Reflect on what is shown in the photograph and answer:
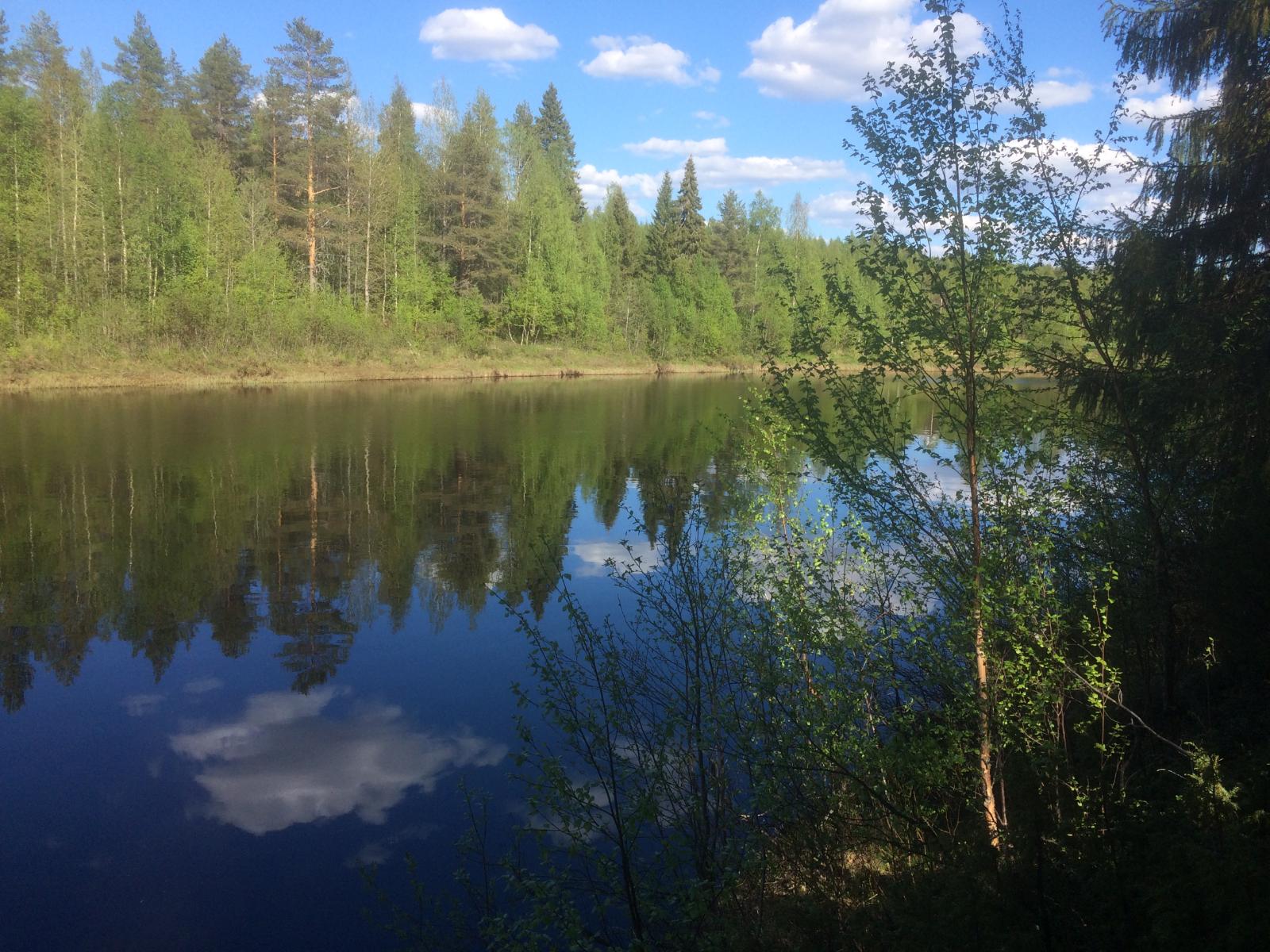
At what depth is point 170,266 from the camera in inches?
1710

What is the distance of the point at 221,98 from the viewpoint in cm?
5344

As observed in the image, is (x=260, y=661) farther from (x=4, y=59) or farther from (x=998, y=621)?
(x=4, y=59)

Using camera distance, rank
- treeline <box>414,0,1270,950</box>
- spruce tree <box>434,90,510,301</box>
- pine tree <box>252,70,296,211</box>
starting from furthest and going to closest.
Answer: spruce tree <box>434,90,510,301</box> < pine tree <box>252,70,296,211</box> < treeline <box>414,0,1270,950</box>

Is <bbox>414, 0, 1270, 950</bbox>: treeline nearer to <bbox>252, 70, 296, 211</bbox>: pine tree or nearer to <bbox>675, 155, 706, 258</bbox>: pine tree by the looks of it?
<bbox>252, 70, 296, 211</bbox>: pine tree

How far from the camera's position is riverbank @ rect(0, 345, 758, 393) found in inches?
1444

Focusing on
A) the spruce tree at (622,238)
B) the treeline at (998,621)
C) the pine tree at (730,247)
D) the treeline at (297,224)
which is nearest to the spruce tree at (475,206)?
the treeline at (297,224)

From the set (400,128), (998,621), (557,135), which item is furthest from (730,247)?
(998,621)

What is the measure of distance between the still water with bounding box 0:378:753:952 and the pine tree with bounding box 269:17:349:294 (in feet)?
95.9

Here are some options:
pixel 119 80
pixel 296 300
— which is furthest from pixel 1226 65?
pixel 119 80

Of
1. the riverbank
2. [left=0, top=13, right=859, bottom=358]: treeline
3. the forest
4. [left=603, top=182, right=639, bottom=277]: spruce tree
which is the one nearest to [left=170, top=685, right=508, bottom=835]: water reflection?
the forest

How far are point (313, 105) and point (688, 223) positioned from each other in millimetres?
33338

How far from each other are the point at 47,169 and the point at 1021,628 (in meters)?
47.5

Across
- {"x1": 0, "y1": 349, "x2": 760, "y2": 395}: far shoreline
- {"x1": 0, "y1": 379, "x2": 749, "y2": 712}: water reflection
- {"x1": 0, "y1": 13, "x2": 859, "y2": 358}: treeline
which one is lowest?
{"x1": 0, "y1": 379, "x2": 749, "y2": 712}: water reflection

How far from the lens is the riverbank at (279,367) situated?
1444 inches
